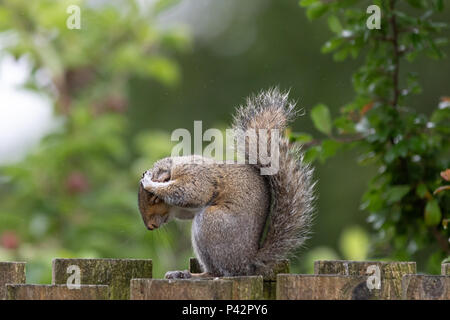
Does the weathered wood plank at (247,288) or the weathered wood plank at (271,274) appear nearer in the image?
the weathered wood plank at (247,288)

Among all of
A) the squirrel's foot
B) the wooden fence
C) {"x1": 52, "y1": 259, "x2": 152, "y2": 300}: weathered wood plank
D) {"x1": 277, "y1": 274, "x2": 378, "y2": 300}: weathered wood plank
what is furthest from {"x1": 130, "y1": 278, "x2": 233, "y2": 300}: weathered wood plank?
the squirrel's foot

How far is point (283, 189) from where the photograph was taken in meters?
1.62

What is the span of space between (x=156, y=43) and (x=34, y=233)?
1.14 metres

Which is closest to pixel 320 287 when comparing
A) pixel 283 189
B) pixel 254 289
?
pixel 254 289

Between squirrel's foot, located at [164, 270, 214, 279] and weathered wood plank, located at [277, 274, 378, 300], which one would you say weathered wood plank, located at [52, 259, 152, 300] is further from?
weathered wood plank, located at [277, 274, 378, 300]

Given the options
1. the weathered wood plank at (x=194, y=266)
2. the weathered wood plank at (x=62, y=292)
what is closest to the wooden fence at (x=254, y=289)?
the weathered wood plank at (x=62, y=292)

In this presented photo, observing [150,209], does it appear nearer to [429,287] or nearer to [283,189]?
[283,189]

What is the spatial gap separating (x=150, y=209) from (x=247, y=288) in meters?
0.58

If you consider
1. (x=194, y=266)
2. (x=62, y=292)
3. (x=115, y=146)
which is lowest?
(x=62, y=292)

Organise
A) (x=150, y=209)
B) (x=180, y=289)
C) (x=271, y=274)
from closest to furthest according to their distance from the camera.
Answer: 1. (x=180, y=289)
2. (x=271, y=274)
3. (x=150, y=209)

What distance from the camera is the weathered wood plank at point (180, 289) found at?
1.12 m

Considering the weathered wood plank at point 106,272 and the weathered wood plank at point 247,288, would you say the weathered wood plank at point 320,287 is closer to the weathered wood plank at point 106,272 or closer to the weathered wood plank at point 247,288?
the weathered wood plank at point 247,288

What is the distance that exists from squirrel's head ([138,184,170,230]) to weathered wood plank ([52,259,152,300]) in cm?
32
